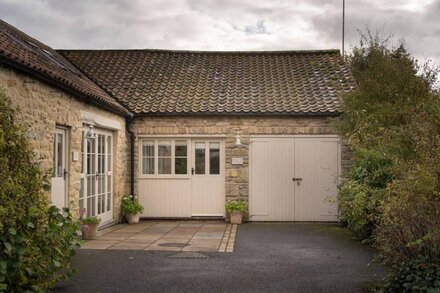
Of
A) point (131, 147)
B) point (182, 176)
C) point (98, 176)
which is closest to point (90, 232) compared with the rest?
point (98, 176)

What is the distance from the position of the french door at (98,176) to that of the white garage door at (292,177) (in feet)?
12.2

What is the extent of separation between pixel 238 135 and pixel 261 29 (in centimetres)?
471

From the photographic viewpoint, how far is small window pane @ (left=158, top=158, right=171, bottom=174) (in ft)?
50.3

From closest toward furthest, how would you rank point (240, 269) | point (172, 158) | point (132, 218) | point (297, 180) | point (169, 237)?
1. point (240, 269)
2. point (169, 237)
3. point (132, 218)
4. point (297, 180)
5. point (172, 158)

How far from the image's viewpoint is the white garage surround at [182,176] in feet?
49.9

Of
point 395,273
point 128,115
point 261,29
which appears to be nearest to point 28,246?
point 395,273

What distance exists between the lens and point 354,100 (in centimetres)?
1334

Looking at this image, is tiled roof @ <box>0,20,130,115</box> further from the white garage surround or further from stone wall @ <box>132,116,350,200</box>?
the white garage surround

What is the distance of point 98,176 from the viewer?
12961mm

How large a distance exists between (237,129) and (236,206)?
2.04 meters

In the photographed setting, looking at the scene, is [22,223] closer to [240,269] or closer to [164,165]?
[240,269]

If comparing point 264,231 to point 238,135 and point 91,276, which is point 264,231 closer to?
point 238,135

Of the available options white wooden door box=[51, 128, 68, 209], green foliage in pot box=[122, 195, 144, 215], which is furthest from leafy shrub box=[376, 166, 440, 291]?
green foliage in pot box=[122, 195, 144, 215]

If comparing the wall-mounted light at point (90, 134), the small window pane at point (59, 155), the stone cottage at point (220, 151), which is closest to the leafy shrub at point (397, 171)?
the stone cottage at point (220, 151)
